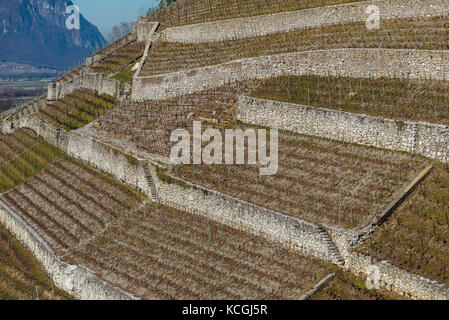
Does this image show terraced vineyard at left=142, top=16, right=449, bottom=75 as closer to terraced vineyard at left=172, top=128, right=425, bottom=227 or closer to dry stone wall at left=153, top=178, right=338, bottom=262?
terraced vineyard at left=172, top=128, right=425, bottom=227

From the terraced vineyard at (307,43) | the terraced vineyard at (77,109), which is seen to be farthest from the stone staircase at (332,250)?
the terraced vineyard at (77,109)

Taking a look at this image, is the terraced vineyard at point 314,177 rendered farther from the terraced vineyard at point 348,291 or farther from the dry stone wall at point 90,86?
the dry stone wall at point 90,86

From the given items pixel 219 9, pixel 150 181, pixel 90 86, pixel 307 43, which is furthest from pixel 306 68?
pixel 90 86

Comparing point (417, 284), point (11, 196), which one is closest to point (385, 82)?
point (417, 284)

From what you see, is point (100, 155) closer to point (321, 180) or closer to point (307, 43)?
point (307, 43)

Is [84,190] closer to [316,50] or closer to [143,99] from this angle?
[143,99]

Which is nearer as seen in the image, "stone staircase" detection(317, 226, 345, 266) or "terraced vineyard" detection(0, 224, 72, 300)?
"stone staircase" detection(317, 226, 345, 266)

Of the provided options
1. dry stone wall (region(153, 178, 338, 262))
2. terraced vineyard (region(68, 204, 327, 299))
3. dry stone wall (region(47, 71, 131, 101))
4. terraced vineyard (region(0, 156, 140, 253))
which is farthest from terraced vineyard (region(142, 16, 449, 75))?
terraced vineyard (region(68, 204, 327, 299))
